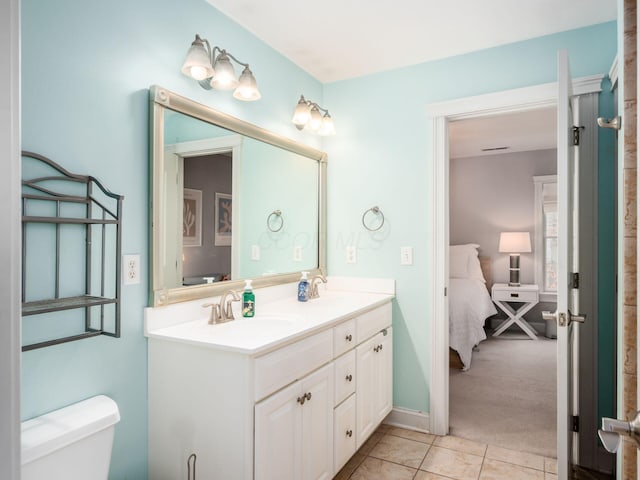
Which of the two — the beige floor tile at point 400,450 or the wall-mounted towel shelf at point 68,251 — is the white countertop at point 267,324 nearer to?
the wall-mounted towel shelf at point 68,251

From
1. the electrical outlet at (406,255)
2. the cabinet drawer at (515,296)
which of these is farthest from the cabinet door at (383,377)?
the cabinet drawer at (515,296)

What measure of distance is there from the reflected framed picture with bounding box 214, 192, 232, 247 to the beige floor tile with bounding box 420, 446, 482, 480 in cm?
162

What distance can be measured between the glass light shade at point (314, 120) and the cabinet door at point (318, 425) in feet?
5.08

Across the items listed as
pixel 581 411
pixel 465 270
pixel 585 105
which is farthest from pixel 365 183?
pixel 465 270

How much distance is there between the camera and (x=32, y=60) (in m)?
1.35

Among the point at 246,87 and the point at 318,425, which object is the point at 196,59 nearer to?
the point at 246,87

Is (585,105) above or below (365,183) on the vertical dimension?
above

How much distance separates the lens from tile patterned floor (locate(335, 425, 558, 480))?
2193 mm

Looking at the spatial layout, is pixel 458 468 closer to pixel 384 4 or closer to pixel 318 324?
pixel 318 324

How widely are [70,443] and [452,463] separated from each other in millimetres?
1920

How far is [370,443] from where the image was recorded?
2.55m

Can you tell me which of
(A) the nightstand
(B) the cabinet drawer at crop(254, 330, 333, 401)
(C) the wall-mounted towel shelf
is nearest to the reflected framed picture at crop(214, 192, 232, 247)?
(C) the wall-mounted towel shelf

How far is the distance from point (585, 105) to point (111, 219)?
2.44 metres

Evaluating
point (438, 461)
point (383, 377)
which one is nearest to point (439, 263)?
point (383, 377)
